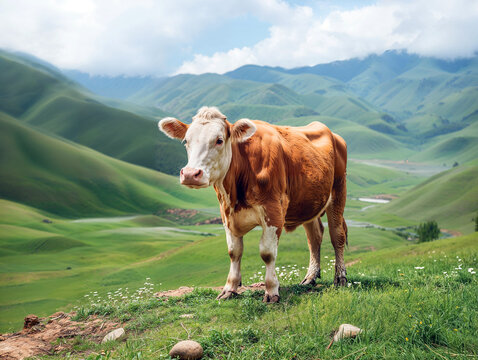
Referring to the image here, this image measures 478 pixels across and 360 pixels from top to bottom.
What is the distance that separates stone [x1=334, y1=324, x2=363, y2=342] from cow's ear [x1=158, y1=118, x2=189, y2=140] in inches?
192

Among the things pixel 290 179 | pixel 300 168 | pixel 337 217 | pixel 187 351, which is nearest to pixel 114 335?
pixel 187 351

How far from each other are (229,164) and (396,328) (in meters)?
4.41

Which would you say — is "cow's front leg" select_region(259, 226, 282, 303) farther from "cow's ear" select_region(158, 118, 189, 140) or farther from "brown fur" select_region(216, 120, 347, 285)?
"cow's ear" select_region(158, 118, 189, 140)

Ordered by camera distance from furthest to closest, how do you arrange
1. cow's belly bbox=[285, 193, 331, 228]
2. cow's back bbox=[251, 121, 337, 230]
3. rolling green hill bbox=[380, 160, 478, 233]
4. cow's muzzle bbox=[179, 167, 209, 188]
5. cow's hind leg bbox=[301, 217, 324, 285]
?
rolling green hill bbox=[380, 160, 478, 233] < cow's hind leg bbox=[301, 217, 324, 285] < cow's belly bbox=[285, 193, 331, 228] < cow's back bbox=[251, 121, 337, 230] < cow's muzzle bbox=[179, 167, 209, 188]

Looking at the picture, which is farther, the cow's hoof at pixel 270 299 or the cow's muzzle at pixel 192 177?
the cow's hoof at pixel 270 299

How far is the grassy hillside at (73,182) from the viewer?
441 feet

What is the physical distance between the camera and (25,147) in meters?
155

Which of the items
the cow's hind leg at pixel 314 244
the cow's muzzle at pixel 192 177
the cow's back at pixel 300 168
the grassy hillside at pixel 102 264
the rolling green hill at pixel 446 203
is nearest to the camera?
the cow's muzzle at pixel 192 177

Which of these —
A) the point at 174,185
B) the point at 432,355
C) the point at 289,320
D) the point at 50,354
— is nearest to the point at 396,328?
the point at 432,355

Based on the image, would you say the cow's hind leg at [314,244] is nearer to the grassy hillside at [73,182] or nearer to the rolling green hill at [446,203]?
the rolling green hill at [446,203]

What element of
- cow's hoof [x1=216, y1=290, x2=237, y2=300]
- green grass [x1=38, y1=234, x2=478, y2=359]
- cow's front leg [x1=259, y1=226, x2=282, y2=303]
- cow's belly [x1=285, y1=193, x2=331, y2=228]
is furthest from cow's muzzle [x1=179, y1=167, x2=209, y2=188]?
cow's hoof [x1=216, y1=290, x2=237, y2=300]

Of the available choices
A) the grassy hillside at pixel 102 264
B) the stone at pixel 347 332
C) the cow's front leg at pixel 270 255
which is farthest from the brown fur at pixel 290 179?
the grassy hillside at pixel 102 264

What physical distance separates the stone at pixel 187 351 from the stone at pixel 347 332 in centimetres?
222

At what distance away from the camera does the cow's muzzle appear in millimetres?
6867
